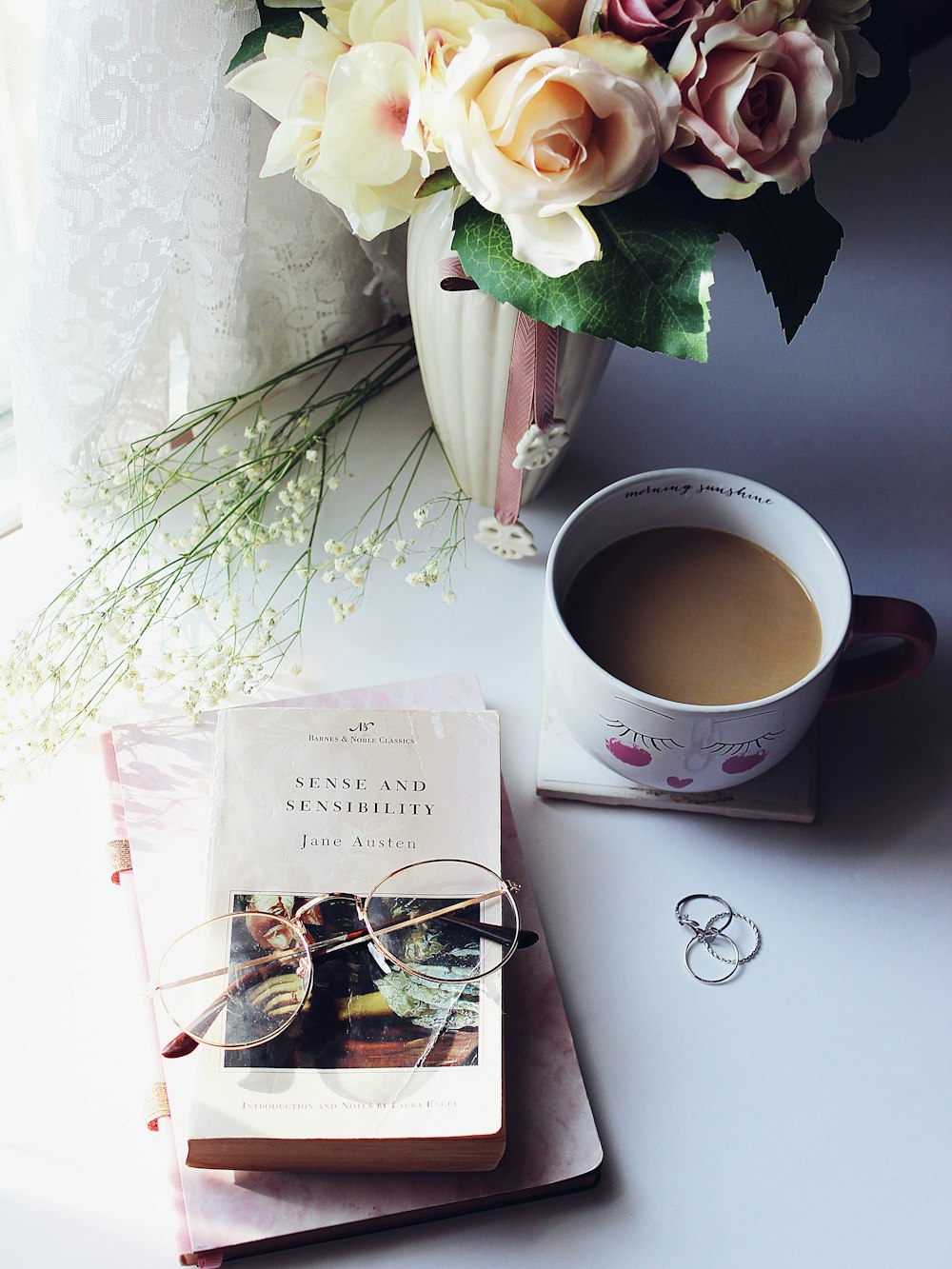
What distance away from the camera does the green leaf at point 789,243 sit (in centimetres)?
55

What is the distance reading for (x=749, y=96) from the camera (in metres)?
0.48

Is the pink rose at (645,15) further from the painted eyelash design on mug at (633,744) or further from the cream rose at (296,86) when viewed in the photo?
the painted eyelash design on mug at (633,744)

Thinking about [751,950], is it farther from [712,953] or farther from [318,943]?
[318,943]

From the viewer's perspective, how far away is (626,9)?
0.47 m

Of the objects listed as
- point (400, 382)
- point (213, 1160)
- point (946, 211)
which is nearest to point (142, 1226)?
point (213, 1160)

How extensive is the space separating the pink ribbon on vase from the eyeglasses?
24 cm

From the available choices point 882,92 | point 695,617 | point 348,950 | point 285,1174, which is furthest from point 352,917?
point 882,92

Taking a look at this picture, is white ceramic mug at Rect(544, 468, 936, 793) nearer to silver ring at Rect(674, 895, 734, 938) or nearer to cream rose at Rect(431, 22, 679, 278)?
silver ring at Rect(674, 895, 734, 938)

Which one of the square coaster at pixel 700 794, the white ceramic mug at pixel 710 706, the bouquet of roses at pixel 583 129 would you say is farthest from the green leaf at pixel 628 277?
the square coaster at pixel 700 794

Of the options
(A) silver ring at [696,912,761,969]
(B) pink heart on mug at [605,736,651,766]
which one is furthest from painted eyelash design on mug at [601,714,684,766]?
(A) silver ring at [696,912,761,969]

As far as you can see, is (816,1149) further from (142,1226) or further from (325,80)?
(325,80)

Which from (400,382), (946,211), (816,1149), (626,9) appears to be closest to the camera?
(626,9)

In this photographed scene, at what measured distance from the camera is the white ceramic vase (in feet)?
2.04

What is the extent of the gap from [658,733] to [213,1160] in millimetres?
287
